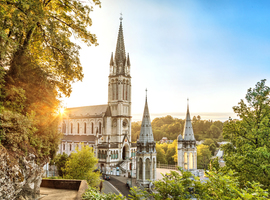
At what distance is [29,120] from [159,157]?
58014 mm

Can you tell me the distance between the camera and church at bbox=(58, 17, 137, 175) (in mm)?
50500

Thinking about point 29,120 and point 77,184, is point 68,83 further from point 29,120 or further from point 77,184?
point 77,184

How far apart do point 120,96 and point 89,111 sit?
13.1m

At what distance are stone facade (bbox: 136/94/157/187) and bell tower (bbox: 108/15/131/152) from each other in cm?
2432

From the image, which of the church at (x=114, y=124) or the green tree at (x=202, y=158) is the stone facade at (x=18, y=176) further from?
the green tree at (x=202, y=158)

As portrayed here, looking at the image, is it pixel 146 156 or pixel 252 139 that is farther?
pixel 146 156

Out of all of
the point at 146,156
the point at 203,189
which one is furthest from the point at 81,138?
the point at 203,189

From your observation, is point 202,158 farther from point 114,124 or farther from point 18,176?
point 18,176

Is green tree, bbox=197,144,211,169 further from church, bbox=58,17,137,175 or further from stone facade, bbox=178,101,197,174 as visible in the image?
stone facade, bbox=178,101,197,174

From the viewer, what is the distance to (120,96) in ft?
182

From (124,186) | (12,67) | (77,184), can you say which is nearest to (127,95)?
(124,186)

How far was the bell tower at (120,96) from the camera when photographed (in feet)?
180

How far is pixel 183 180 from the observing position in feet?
23.9

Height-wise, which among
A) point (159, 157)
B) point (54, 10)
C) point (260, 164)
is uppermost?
point (54, 10)
